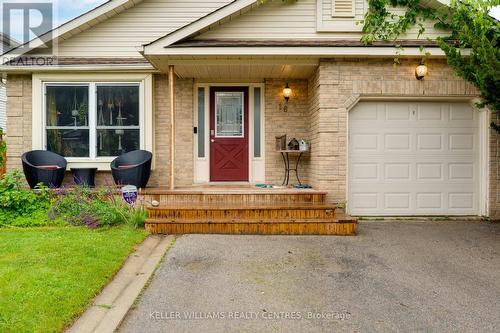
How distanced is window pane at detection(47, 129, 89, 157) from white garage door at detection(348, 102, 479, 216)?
6.04 metres

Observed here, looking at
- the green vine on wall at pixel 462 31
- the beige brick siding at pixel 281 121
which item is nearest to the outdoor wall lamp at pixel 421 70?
the green vine on wall at pixel 462 31

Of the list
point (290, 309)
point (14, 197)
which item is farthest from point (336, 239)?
point (14, 197)

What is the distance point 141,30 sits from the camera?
8.61 metres

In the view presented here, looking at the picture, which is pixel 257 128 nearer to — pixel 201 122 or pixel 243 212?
pixel 201 122

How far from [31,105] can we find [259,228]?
6087mm

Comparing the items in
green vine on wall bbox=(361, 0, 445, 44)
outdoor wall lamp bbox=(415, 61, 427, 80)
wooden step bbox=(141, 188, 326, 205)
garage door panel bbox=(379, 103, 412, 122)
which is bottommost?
wooden step bbox=(141, 188, 326, 205)

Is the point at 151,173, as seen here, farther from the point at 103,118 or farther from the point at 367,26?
the point at 367,26

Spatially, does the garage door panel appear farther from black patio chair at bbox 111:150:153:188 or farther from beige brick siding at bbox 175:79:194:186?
black patio chair at bbox 111:150:153:188

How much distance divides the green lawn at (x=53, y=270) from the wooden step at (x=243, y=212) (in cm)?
55

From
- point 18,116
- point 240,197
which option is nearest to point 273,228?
point 240,197

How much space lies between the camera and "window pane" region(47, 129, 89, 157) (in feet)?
27.1

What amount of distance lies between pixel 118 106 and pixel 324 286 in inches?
252

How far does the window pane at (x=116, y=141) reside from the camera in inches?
327

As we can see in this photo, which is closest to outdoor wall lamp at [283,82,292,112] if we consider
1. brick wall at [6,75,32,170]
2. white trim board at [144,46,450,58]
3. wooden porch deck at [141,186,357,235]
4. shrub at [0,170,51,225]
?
white trim board at [144,46,450,58]
